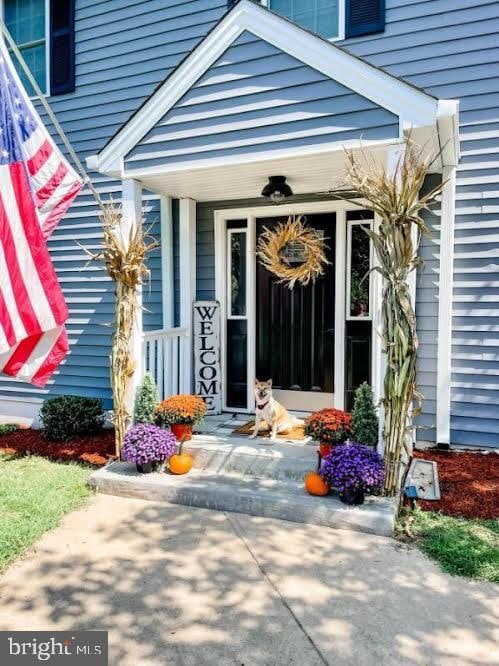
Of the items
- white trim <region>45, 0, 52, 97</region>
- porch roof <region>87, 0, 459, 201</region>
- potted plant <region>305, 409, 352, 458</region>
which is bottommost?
potted plant <region>305, 409, 352, 458</region>

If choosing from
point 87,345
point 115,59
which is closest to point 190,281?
point 87,345

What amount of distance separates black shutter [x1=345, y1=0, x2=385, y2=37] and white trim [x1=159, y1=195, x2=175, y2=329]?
2.66 m

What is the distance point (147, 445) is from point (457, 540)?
241 centimetres

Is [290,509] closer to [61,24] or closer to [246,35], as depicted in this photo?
[246,35]

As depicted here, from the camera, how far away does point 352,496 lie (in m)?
3.56

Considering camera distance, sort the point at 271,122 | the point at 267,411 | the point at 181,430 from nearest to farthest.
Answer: the point at 271,122
the point at 181,430
the point at 267,411

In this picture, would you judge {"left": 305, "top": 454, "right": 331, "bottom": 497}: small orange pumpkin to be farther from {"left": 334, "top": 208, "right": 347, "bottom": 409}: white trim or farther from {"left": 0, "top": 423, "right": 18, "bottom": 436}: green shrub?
{"left": 0, "top": 423, "right": 18, "bottom": 436}: green shrub

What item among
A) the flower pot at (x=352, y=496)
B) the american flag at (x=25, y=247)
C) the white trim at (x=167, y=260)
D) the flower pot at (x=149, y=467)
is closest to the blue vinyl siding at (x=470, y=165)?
the flower pot at (x=352, y=496)

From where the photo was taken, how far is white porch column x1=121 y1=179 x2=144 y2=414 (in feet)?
15.2

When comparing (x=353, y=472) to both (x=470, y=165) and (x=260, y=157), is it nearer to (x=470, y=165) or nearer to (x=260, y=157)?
(x=260, y=157)

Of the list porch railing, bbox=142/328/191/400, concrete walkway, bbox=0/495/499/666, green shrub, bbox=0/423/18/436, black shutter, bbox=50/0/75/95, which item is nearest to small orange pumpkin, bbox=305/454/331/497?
concrete walkway, bbox=0/495/499/666

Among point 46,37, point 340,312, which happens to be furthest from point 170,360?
point 46,37

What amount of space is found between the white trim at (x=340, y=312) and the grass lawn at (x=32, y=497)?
2.69 meters

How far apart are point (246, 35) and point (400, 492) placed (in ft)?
12.5
